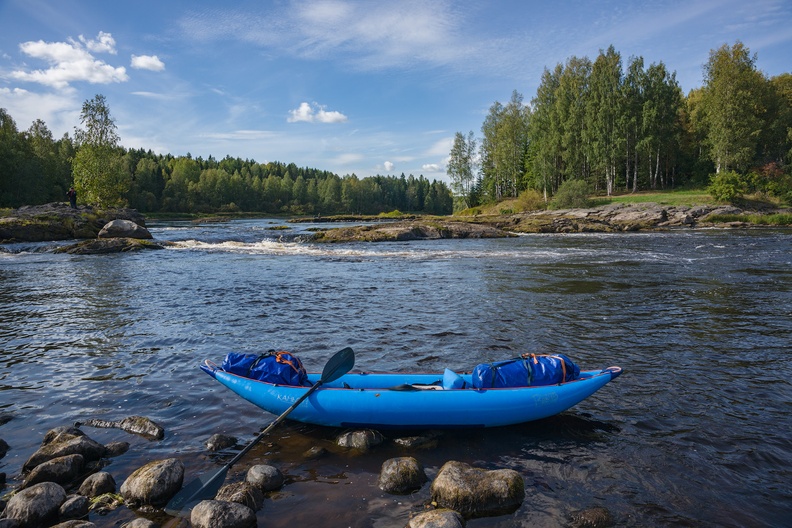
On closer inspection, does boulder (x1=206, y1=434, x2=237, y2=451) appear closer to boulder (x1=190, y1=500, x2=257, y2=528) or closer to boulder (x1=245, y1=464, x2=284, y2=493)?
boulder (x1=245, y1=464, x2=284, y2=493)

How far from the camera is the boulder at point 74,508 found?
4.41 m

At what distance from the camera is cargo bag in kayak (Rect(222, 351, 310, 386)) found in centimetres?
647

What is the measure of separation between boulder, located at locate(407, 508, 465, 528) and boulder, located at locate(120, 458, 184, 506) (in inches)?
105

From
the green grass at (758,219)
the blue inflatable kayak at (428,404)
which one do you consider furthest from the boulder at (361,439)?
the green grass at (758,219)

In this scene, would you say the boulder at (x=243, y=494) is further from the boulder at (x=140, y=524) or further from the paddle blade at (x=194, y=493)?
the boulder at (x=140, y=524)

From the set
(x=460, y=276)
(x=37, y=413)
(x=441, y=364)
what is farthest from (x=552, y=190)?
(x=37, y=413)

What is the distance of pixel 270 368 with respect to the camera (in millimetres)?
6582

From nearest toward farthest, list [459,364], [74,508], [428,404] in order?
[74,508] < [428,404] < [459,364]

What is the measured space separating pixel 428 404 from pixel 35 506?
4260 mm

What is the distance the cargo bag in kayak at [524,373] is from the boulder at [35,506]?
16.0 ft

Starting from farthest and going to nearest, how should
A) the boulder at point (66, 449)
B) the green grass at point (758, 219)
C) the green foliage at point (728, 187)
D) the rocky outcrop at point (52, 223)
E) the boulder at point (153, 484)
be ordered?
the green foliage at point (728, 187) → the green grass at point (758, 219) → the rocky outcrop at point (52, 223) → the boulder at point (66, 449) → the boulder at point (153, 484)

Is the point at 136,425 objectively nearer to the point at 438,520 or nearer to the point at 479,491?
the point at 438,520

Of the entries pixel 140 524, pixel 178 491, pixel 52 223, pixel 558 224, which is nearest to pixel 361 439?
pixel 178 491

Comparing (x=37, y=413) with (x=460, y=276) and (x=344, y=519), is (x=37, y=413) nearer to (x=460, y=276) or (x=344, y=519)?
(x=344, y=519)
